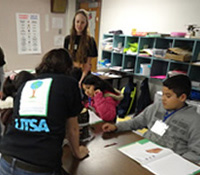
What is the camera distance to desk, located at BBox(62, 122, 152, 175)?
101 centimetres

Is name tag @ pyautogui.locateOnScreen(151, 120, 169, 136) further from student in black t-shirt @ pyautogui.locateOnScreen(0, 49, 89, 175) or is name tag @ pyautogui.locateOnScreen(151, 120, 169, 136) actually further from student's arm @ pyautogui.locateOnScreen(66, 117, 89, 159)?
student in black t-shirt @ pyautogui.locateOnScreen(0, 49, 89, 175)

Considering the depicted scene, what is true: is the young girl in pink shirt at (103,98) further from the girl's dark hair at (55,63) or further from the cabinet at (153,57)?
the cabinet at (153,57)

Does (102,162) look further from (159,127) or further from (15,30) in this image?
(15,30)

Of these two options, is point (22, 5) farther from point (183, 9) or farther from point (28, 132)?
point (28, 132)

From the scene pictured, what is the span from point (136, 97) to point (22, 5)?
2.84 metres

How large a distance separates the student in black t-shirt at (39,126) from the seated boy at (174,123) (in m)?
0.57

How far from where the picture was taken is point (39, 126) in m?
0.91

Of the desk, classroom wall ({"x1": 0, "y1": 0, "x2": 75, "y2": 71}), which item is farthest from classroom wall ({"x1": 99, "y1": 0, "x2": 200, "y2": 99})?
the desk

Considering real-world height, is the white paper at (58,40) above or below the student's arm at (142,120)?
above

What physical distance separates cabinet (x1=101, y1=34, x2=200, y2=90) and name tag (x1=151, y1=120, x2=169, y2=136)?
1704 mm

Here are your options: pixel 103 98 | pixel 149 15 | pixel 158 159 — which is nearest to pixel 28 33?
pixel 149 15

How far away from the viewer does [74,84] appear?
103cm

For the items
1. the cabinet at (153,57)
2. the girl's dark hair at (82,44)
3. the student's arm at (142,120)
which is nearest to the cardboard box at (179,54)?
the cabinet at (153,57)

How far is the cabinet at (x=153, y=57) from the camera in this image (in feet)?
9.93
